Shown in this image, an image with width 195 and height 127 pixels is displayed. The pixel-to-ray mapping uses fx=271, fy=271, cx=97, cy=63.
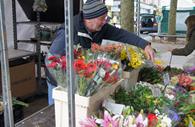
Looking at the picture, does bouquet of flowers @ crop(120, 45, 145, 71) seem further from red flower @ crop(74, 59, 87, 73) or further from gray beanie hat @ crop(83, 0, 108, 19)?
red flower @ crop(74, 59, 87, 73)

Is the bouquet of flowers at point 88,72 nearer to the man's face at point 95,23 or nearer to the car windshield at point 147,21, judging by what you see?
the man's face at point 95,23

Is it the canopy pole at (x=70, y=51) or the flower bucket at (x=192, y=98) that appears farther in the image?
the flower bucket at (x=192, y=98)

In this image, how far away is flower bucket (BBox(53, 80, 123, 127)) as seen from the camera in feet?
→ 4.06

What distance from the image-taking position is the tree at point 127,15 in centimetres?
410

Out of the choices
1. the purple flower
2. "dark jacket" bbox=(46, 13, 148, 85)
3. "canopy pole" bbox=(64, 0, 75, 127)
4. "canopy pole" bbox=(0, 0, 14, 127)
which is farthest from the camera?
"dark jacket" bbox=(46, 13, 148, 85)

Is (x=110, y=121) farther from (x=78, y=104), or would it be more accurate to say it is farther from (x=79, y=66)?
(x=79, y=66)

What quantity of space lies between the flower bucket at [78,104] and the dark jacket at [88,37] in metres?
0.39

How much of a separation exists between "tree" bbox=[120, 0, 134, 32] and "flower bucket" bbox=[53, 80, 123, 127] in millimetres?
2825

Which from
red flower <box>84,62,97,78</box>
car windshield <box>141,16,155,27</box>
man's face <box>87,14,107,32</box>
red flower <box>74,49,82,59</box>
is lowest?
red flower <box>84,62,97,78</box>

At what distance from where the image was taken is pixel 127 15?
4133mm

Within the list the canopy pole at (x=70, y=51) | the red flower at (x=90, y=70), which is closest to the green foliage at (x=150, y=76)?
the red flower at (x=90, y=70)

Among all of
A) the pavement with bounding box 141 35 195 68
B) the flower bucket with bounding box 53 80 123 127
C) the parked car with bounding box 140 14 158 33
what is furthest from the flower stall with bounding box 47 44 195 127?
the parked car with bounding box 140 14 158 33

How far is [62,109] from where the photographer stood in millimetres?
1309

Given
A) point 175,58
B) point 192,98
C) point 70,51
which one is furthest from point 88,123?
point 175,58
